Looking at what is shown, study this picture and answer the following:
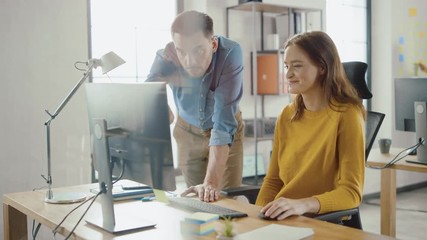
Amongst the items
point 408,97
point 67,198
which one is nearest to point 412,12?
point 408,97

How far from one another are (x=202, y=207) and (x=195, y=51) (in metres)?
0.63

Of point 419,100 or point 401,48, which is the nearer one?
point 419,100

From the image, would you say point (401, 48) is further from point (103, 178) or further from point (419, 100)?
point (103, 178)

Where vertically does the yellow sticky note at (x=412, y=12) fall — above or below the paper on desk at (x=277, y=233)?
above

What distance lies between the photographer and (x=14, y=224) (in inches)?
77.5

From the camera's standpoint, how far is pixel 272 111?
4121mm

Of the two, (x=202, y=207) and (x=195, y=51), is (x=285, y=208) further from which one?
(x=195, y=51)

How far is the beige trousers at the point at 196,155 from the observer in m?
2.31

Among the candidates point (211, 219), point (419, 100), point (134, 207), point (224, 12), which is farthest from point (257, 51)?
point (211, 219)

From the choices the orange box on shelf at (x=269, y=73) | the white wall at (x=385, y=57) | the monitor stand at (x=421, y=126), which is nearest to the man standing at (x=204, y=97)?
the monitor stand at (x=421, y=126)

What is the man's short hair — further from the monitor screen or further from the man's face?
the monitor screen

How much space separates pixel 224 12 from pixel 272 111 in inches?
35.9

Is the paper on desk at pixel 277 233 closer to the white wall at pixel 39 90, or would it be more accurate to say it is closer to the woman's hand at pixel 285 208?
the woman's hand at pixel 285 208

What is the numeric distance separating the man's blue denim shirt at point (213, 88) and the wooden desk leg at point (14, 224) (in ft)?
2.53
